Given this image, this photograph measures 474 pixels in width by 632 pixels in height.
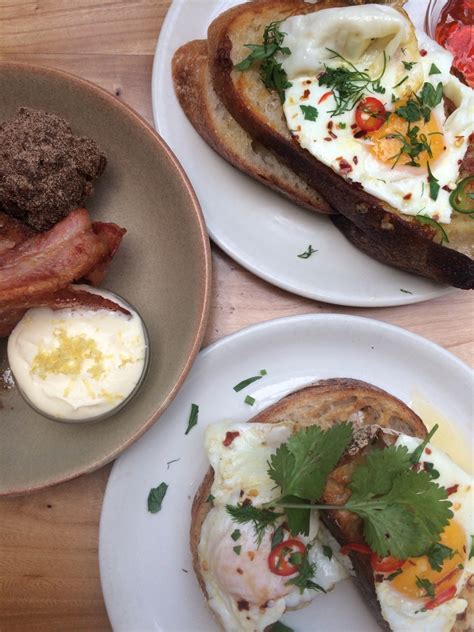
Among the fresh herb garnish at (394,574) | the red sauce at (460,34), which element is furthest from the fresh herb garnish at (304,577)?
the red sauce at (460,34)

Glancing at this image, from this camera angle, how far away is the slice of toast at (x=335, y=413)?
2227 millimetres

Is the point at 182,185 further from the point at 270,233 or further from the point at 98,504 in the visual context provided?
the point at 98,504

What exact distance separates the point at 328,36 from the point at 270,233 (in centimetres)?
75

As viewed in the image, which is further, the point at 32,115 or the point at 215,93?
the point at 215,93

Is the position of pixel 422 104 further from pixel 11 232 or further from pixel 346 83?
pixel 11 232

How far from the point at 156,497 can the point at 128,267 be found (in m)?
0.90

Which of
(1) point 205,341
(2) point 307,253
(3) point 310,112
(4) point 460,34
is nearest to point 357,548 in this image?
(1) point 205,341

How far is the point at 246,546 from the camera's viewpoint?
81.0 inches

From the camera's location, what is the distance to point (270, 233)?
2404 mm

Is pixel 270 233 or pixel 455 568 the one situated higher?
pixel 270 233

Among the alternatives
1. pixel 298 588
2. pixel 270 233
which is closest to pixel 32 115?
pixel 270 233

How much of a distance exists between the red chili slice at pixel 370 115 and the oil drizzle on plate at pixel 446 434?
1.04 meters

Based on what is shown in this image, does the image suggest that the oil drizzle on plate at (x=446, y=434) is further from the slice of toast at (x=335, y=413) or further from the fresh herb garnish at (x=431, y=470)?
the fresh herb garnish at (x=431, y=470)

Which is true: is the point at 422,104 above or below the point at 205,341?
above
